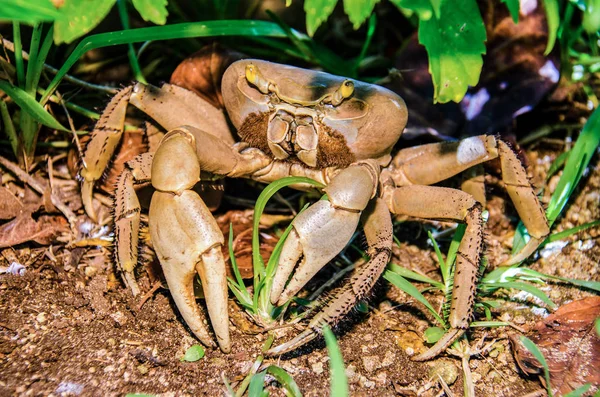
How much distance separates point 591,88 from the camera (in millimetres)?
3520

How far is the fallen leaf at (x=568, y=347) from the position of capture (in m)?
2.19

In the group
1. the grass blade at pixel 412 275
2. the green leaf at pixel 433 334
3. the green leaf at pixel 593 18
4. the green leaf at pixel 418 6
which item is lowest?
the green leaf at pixel 433 334

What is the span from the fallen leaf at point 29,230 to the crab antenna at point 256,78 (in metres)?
1.14

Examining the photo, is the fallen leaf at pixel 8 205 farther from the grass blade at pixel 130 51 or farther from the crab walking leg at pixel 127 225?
the grass blade at pixel 130 51

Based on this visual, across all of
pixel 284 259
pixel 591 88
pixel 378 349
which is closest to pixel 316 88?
pixel 284 259

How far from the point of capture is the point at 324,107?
240cm

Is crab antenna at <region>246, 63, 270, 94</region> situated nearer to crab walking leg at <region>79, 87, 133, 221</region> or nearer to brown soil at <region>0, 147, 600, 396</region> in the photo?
crab walking leg at <region>79, 87, 133, 221</region>

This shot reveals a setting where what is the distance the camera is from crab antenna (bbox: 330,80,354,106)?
7.59 ft

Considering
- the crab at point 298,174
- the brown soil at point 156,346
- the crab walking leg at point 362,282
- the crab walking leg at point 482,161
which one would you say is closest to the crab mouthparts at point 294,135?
the crab at point 298,174

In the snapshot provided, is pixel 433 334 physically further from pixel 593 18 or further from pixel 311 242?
pixel 593 18

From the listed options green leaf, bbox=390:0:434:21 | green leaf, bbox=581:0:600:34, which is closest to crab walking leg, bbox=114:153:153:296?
green leaf, bbox=390:0:434:21

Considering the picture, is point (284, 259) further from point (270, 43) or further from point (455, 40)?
point (270, 43)

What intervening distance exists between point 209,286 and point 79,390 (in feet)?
1.79

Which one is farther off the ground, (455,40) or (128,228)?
(455,40)
